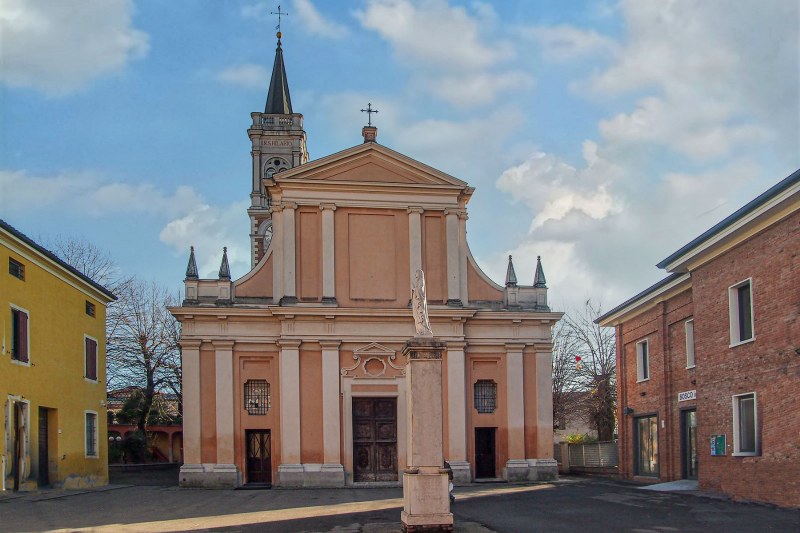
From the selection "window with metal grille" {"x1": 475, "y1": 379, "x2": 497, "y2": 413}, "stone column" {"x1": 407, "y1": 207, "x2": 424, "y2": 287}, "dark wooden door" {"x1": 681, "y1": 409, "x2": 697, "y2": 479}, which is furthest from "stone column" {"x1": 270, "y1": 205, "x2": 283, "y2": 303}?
"dark wooden door" {"x1": 681, "y1": 409, "x2": 697, "y2": 479}

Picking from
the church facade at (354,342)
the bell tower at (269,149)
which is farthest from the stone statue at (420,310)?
the bell tower at (269,149)

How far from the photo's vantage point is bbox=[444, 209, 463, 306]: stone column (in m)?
31.4

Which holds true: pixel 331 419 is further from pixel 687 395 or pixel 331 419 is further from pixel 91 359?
pixel 687 395

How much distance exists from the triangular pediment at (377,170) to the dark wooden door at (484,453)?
9.13m

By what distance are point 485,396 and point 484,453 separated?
206 cm

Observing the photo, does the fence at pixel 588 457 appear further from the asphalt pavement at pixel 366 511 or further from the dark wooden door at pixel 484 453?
the asphalt pavement at pixel 366 511

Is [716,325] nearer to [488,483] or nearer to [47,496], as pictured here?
[488,483]

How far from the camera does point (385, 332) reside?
101 ft

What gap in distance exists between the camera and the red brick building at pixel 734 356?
17875mm

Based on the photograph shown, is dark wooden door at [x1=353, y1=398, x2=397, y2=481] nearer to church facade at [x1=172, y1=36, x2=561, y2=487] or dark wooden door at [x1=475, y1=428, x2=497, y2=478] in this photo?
church facade at [x1=172, y1=36, x2=561, y2=487]

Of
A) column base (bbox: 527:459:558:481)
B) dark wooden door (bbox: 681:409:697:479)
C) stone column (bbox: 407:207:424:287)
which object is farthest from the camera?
stone column (bbox: 407:207:424:287)

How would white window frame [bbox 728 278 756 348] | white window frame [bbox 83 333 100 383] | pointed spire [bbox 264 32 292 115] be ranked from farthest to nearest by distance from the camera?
pointed spire [bbox 264 32 292 115]
white window frame [bbox 83 333 100 383]
white window frame [bbox 728 278 756 348]

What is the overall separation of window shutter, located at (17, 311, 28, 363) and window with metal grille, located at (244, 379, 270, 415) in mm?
8239

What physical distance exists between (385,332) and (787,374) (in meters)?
15.4
